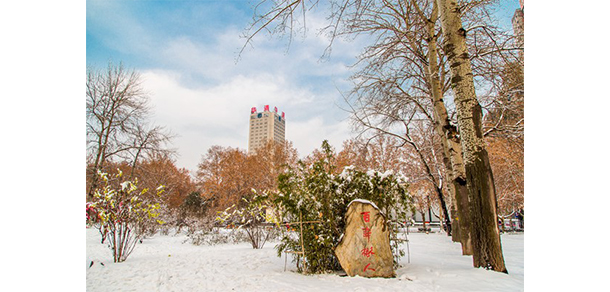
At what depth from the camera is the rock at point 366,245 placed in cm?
243

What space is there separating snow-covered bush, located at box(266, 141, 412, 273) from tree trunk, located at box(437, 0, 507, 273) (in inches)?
25.3

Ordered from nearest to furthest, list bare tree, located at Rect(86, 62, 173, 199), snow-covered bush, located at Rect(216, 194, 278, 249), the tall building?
snow-covered bush, located at Rect(216, 194, 278, 249) → bare tree, located at Rect(86, 62, 173, 199) → the tall building

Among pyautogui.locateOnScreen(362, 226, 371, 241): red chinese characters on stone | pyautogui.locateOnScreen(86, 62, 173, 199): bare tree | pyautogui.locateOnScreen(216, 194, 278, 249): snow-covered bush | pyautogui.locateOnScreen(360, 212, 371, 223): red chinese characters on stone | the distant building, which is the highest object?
the distant building

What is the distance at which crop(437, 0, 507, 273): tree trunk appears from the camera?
2342 mm

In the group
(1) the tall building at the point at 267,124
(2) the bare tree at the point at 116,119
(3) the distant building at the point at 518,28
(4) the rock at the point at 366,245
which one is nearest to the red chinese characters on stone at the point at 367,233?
(4) the rock at the point at 366,245

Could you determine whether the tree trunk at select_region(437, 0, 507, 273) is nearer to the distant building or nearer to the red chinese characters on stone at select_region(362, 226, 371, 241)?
the red chinese characters on stone at select_region(362, 226, 371, 241)

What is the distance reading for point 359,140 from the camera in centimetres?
673

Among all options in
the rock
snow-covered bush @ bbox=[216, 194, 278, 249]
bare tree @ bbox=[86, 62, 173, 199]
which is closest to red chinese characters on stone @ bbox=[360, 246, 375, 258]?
the rock

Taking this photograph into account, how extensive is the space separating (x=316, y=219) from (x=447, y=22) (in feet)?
7.76

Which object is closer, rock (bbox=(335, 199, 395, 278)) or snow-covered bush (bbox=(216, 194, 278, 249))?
rock (bbox=(335, 199, 395, 278))

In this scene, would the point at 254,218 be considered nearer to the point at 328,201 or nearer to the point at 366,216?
the point at 328,201

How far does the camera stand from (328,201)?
2850 millimetres
